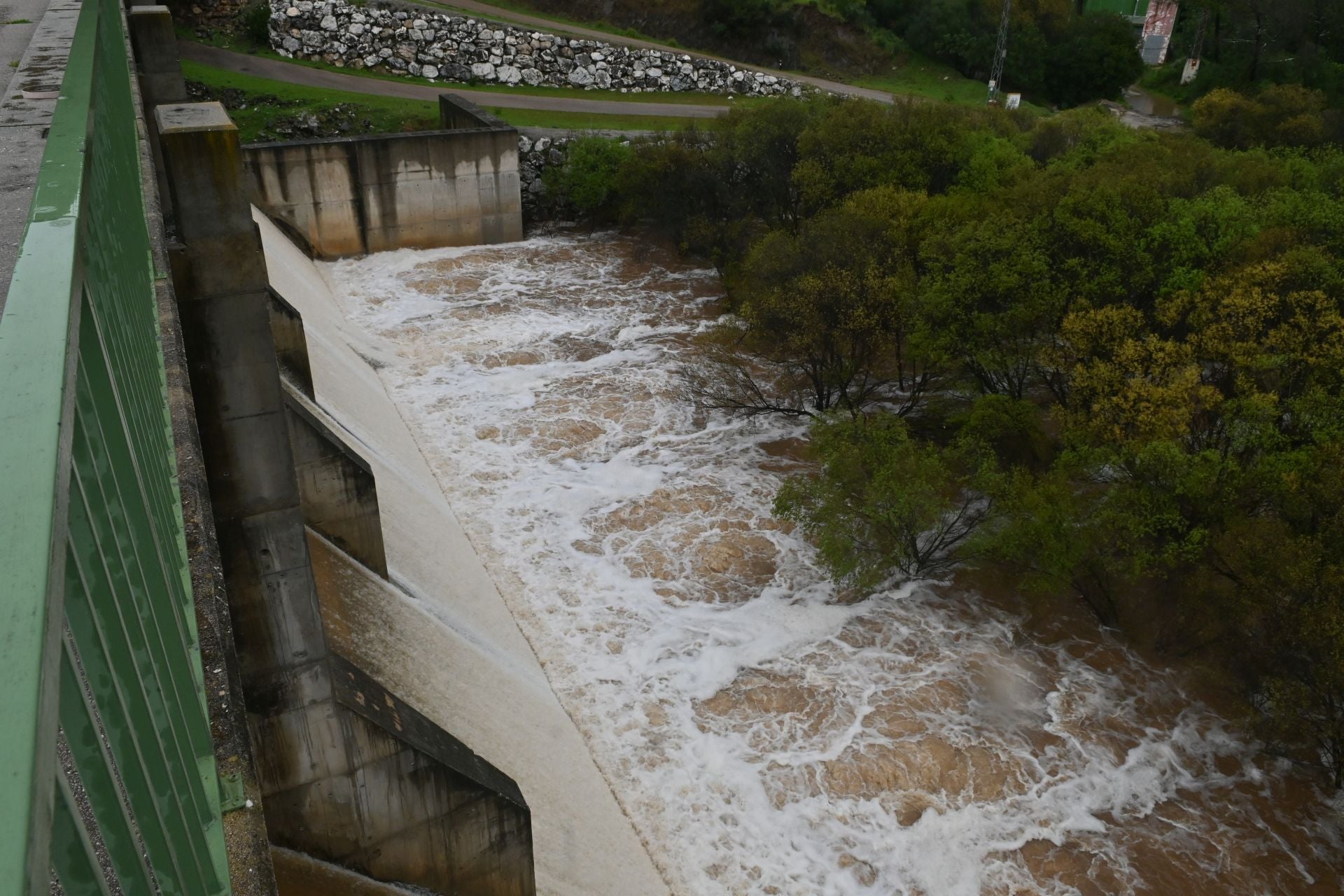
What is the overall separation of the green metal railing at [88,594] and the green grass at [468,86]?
3580 centimetres

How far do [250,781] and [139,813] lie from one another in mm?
2302

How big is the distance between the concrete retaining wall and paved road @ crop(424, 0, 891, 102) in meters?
10.6

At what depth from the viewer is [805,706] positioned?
14703 millimetres

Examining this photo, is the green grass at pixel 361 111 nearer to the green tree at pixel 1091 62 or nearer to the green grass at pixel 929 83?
the green grass at pixel 929 83

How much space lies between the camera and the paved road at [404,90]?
1404 inches

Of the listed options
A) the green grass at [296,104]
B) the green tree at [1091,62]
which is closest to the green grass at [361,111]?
the green grass at [296,104]

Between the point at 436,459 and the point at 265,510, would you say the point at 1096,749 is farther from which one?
the point at 436,459

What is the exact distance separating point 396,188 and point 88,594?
2986 centimetres

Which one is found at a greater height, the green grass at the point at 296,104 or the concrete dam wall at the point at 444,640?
the green grass at the point at 296,104

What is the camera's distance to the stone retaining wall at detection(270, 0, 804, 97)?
37.5 meters

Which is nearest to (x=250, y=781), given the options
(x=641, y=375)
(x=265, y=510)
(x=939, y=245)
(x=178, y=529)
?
(x=178, y=529)

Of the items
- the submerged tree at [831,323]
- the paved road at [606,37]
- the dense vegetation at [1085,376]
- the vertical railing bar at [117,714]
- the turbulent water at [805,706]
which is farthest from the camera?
the paved road at [606,37]

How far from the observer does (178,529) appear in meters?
4.32

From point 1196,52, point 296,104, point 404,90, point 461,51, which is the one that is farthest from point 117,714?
point 1196,52
